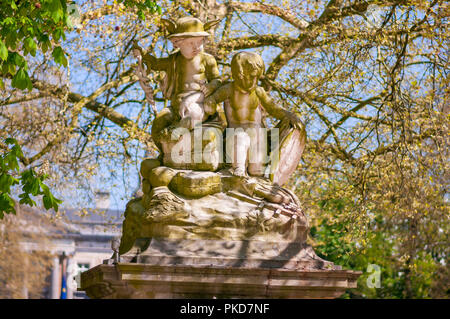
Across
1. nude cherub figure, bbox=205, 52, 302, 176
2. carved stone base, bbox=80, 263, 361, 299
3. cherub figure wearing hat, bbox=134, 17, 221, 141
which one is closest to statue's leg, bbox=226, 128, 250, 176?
nude cherub figure, bbox=205, 52, 302, 176

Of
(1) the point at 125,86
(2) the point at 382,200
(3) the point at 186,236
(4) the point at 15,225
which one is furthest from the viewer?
(4) the point at 15,225

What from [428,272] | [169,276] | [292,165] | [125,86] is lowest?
[428,272]

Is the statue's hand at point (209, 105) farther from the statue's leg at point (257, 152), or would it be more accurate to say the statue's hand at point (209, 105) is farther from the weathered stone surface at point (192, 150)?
the statue's leg at point (257, 152)

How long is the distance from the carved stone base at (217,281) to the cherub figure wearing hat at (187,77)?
1.87m

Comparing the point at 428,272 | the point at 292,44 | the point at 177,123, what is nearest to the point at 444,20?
the point at 292,44

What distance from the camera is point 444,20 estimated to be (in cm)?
1272

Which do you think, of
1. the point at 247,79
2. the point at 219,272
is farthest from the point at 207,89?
the point at 219,272

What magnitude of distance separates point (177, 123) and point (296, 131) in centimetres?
143

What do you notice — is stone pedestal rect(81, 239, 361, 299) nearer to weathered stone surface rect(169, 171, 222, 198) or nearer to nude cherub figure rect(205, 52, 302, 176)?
weathered stone surface rect(169, 171, 222, 198)

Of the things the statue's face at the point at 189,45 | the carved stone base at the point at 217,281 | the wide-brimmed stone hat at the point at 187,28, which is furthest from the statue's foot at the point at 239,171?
the wide-brimmed stone hat at the point at 187,28

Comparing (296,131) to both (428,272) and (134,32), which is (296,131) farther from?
(428,272)

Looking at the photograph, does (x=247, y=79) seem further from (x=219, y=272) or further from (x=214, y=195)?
(x=219, y=272)

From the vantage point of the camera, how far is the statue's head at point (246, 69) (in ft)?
32.2
